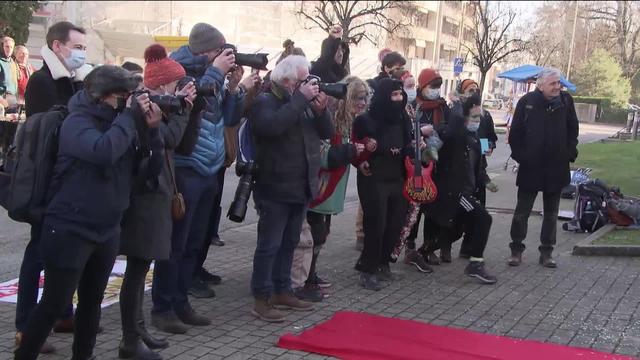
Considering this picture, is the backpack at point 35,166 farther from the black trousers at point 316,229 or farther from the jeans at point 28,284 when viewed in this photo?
the black trousers at point 316,229

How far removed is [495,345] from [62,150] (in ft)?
10.1

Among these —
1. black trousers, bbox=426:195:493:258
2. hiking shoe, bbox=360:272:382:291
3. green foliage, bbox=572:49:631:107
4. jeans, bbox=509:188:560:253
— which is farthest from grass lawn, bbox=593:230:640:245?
green foliage, bbox=572:49:631:107

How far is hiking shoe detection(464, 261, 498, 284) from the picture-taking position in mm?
6621

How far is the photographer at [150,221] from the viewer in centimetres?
413

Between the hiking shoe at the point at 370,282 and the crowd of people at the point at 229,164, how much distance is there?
0.01m

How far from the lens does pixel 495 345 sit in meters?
4.84

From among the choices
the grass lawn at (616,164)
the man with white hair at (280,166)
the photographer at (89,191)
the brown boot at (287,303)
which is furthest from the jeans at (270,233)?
the grass lawn at (616,164)

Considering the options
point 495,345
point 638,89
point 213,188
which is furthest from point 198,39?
point 638,89

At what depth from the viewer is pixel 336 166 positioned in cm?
571

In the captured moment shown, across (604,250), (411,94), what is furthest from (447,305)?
(604,250)

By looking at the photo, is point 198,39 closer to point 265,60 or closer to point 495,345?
point 265,60

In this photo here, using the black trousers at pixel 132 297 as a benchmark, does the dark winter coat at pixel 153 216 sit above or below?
above

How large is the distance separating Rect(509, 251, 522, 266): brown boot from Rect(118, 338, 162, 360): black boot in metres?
4.33

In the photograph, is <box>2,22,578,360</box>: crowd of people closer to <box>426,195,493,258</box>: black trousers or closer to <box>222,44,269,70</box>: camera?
<box>426,195,493,258</box>: black trousers
